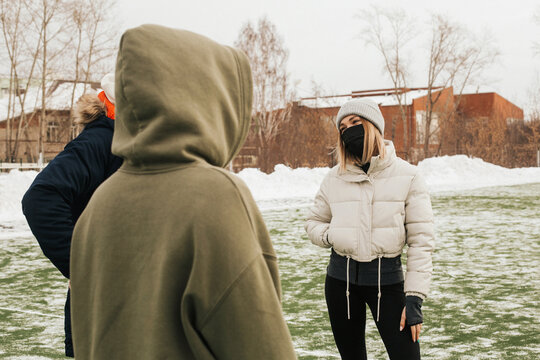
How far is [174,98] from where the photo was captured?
1336mm

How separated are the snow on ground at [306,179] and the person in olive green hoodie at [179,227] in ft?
46.1

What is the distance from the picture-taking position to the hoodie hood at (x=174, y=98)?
1.34 m

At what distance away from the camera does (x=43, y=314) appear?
239 inches

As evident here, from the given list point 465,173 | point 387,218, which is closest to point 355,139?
point 387,218

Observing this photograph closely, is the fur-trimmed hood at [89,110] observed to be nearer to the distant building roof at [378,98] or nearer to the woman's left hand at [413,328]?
the woman's left hand at [413,328]

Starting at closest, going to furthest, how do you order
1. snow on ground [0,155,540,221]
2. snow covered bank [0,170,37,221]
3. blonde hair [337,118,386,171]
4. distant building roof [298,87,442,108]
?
blonde hair [337,118,386,171] → snow covered bank [0,170,37,221] → snow on ground [0,155,540,221] → distant building roof [298,87,442,108]

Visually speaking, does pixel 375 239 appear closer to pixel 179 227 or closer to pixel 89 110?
pixel 89 110

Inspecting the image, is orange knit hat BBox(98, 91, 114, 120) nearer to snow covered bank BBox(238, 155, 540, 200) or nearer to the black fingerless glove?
the black fingerless glove

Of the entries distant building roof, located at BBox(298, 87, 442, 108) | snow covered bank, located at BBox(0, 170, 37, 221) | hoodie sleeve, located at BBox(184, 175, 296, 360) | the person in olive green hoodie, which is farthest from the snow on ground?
hoodie sleeve, located at BBox(184, 175, 296, 360)

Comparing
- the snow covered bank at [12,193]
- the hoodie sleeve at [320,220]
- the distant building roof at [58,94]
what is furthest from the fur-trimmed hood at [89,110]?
the distant building roof at [58,94]

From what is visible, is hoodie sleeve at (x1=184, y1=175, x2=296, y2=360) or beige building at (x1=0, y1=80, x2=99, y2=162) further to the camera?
beige building at (x1=0, y1=80, x2=99, y2=162)

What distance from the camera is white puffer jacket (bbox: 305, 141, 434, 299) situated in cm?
310

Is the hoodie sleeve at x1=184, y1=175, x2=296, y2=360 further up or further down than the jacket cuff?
further up

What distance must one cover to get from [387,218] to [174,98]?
201 cm
